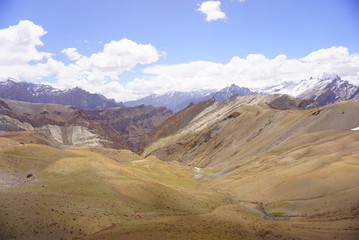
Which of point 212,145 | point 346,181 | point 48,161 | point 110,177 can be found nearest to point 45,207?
point 110,177

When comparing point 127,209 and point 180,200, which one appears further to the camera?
point 180,200

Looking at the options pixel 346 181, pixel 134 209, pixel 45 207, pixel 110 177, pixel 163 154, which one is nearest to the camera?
pixel 45 207

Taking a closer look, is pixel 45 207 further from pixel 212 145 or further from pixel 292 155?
pixel 212 145

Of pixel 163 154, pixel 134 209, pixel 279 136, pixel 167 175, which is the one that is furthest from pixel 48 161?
pixel 163 154

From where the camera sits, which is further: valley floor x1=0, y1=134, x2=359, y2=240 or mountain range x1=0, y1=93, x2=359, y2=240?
mountain range x1=0, y1=93, x2=359, y2=240

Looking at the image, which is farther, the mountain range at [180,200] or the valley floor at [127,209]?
the mountain range at [180,200]

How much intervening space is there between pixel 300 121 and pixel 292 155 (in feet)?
141

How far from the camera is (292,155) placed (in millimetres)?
74438

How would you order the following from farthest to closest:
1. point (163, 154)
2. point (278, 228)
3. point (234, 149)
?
1. point (163, 154)
2. point (234, 149)
3. point (278, 228)

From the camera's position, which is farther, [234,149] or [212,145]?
[212,145]

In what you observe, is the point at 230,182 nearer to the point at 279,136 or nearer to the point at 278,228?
the point at 278,228

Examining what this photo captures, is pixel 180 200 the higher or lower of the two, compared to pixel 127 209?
lower

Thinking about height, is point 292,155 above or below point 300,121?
below

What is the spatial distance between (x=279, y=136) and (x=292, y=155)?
38189mm
